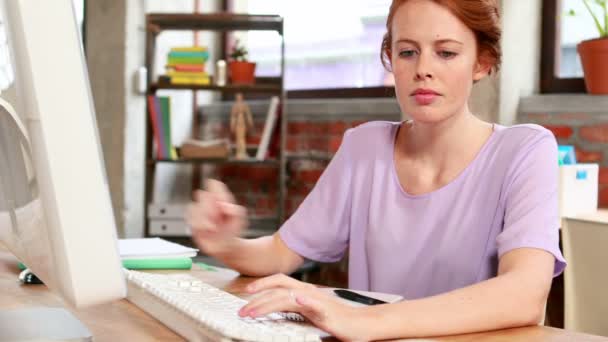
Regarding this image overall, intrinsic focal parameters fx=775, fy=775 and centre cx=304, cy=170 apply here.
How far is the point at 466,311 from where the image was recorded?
1007mm

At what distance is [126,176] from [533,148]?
306cm

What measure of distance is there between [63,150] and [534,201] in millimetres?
891

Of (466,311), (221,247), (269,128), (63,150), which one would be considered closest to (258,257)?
(221,247)

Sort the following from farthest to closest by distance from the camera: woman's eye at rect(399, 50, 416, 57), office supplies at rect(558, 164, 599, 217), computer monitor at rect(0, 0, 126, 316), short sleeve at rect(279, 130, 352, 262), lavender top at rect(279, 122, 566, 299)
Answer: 1. office supplies at rect(558, 164, 599, 217)
2. short sleeve at rect(279, 130, 352, 262)
3. woman's eye at rect(399, 50, 416, 57)
4. lavender top at rect(279, 122, 566, 299)
5. computer monitor at rect(0, 0, 126, 316)

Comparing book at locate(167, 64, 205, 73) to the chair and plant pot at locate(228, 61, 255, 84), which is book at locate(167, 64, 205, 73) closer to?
plant pot at locate(228, 61, 255, 84)

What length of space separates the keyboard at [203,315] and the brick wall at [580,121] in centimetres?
221

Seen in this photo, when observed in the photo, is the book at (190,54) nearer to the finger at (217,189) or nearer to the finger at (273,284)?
the finger at (217,189)

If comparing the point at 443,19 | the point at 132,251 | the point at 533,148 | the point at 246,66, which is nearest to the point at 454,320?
the point at 533,148

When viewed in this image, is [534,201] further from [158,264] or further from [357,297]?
[158,264]

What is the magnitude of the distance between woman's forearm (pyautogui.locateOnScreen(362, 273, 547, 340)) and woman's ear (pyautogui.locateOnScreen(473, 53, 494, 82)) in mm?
475

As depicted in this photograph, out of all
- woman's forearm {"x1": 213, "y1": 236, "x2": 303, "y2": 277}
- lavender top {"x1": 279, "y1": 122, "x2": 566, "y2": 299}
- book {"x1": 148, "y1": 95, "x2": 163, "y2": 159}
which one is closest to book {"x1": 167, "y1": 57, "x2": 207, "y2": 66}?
book {"x1": 148, "y1": 95, "x2": 163, "y2": 159}

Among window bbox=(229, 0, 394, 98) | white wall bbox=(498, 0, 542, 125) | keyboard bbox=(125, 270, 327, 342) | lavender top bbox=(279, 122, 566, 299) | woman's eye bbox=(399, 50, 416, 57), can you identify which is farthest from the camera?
window bbox=(229, 0, 394, 98)

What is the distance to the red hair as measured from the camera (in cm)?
138

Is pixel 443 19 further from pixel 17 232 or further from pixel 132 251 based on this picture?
pixel 17 232
